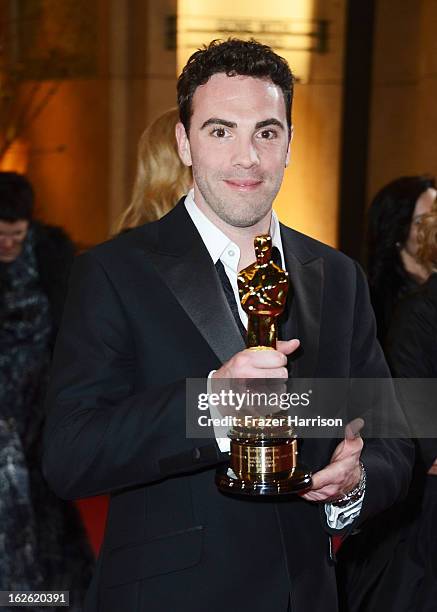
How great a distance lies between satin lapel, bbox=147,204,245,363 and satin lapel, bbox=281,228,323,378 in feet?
0.53

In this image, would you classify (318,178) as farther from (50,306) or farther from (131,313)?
(131,313)

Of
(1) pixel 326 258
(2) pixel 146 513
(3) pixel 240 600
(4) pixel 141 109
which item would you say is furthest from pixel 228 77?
(4) pixel 141 109

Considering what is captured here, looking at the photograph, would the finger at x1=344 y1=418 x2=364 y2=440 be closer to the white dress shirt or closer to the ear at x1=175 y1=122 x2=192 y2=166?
the white dress shirt

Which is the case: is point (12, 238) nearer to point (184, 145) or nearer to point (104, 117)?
point (184, 145)

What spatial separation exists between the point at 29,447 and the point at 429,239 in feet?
5.83

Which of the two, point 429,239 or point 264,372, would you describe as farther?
point 429,239

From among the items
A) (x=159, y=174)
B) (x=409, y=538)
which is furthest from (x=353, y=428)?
(x=159, y=174)

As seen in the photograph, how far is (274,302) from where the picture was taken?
2082mm

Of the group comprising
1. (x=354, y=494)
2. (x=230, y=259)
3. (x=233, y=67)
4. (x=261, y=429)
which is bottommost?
(x=354, y=494)

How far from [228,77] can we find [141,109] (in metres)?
6.27

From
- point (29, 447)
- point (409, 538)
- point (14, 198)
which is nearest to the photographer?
point (409, 538)

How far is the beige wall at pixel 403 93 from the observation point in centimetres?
843

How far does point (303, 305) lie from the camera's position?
8.00 ft

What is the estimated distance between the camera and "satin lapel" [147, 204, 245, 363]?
2.28 meters
